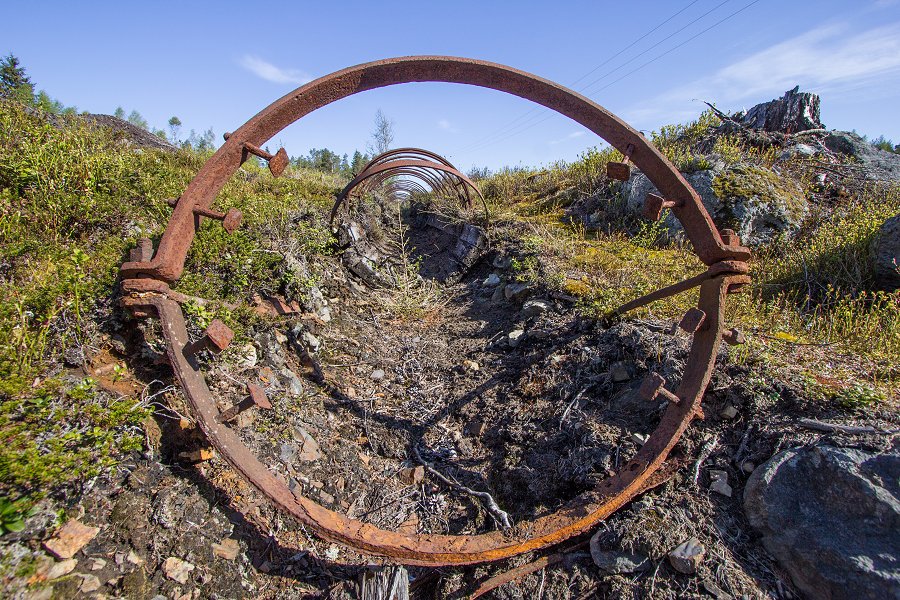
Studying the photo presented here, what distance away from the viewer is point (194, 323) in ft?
8.91

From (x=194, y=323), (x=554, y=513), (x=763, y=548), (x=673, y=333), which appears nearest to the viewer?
(x=763, y=548)

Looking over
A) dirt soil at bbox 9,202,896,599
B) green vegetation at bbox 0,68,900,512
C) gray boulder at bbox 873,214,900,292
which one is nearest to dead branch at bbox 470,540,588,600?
dirt soil at bbox 9,202,896,599

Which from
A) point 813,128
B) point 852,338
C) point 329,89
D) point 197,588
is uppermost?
point 813,128

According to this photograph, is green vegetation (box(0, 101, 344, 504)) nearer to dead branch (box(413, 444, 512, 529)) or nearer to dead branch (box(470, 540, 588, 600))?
dead branch (box(413, 444, 512, 529))

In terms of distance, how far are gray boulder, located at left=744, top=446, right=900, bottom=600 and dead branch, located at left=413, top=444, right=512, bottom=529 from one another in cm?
126

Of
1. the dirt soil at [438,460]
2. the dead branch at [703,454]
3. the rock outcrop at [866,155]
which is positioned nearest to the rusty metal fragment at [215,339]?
the dirt soil at [438,460]

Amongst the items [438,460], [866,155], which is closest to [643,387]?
[438,460]

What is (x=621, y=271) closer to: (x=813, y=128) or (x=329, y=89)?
(x=329, y=89)

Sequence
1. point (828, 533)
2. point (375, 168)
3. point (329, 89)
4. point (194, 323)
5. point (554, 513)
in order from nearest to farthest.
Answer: point (828, 533), point (554, 513), point (329, 89), point (194, 323), point (375, 168)

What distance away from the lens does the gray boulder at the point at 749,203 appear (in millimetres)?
5539

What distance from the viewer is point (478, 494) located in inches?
101

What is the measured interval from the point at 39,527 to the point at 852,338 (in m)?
5.22

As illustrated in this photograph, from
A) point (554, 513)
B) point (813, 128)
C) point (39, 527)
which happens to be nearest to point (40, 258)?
point (39, 527)

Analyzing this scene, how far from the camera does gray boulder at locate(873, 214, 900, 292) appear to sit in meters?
4.08
